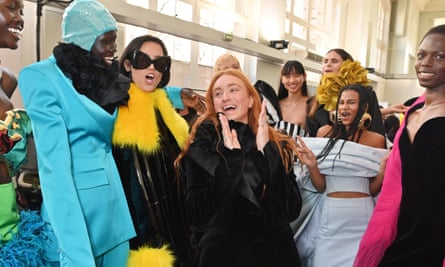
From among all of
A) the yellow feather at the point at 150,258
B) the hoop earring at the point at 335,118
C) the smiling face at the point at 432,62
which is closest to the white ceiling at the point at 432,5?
the hoop earring at the point at 335,118

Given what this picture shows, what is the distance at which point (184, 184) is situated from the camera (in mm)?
1485

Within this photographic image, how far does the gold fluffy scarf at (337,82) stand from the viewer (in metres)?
2.10

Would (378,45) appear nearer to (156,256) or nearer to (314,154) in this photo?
(314,154)

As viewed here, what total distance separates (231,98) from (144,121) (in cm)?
39

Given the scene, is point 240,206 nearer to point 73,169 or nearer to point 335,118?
point 73,169

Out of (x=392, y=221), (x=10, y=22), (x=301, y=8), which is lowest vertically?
(x=392, y=221)

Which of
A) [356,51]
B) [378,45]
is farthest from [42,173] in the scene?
[378,45]

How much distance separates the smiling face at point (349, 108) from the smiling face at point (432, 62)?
1.79ft

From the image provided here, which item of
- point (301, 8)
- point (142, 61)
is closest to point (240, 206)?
point (142, 61)

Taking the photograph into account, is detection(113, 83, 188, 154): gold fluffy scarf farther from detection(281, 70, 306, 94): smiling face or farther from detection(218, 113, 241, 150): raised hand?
detection(281, 70, 306, 94): smiling face

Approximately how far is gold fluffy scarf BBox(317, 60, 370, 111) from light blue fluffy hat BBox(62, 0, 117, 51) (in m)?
1.38

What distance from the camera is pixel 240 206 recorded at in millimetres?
1350

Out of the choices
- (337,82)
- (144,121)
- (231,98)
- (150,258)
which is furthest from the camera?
(337,82)

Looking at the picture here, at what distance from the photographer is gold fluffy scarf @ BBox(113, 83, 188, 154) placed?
4.33 ft
